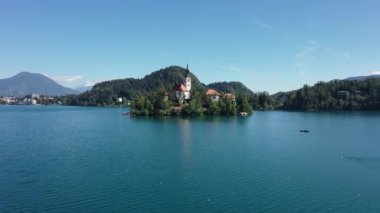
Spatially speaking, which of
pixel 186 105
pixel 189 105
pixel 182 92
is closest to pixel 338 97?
pixel 182 92

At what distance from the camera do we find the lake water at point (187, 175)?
2636 cm

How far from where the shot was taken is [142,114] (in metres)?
114

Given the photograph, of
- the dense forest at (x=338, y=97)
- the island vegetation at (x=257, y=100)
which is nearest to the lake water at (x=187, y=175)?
the island vegetation at (x=257, y=100)

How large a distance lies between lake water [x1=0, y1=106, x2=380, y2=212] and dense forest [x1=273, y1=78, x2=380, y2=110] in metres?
120

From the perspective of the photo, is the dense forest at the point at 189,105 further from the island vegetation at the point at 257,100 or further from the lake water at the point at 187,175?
the lake water at the point at 187,175

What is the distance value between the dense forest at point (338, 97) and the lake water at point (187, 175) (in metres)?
120

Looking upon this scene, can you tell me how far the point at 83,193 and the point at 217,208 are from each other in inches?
413

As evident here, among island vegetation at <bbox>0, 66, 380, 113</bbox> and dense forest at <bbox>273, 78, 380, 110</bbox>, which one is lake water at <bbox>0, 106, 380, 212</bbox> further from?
dense forest at <bbox>273, 78, 380, 110</bbox>

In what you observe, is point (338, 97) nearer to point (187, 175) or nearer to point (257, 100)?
point (257, 100)

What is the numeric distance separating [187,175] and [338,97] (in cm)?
16298

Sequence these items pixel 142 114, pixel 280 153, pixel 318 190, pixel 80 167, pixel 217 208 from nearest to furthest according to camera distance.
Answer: pixel 217 208 → pixel 318 190 → pixel 80 167 → pixel 280 153 → pixel 142 114

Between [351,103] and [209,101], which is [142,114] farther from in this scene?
[351,103]

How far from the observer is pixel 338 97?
179m

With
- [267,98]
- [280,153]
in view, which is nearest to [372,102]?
[267,98]
